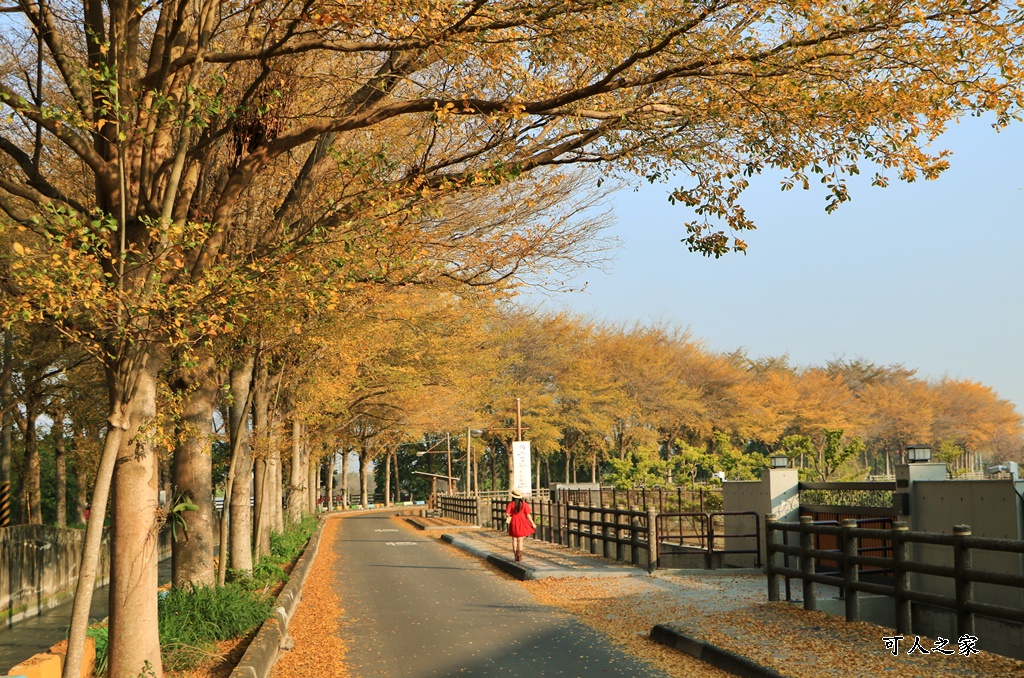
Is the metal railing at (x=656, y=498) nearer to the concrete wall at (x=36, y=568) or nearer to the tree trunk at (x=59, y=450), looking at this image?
the concrete wall at (x=36, y=568)

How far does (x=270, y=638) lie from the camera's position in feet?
35.8

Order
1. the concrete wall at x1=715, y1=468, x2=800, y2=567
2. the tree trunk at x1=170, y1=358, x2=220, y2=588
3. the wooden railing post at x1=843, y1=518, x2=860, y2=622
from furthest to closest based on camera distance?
the concrete wall at x1=715, y1=468, x2=800, y2=567 < the tree trunk at x1=170, y1=358, x2=220, y2=588 < the wooden railing post at x1=843, y1=518, x2=860, y2=622

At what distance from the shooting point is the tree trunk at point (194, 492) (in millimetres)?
12961

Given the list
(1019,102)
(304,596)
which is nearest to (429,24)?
(1019,102)

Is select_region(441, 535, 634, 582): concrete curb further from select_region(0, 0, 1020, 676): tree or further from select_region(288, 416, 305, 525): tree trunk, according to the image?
select_region(288, 416, 305, 525): tree trunk

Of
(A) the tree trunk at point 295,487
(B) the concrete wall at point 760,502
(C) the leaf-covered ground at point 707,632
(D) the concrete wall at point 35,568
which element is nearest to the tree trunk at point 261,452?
(C) the leaf-covered ground at point 707,632

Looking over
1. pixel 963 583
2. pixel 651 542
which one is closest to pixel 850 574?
pixel 963 583

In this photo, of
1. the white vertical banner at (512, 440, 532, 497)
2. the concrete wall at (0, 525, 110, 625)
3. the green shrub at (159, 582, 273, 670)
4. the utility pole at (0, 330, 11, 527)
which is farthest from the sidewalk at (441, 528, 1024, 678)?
the utility pole at (0, 330, 11, 527)

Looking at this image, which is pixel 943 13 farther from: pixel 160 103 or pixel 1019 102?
pixel 160 103

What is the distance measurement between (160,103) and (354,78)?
3.30m

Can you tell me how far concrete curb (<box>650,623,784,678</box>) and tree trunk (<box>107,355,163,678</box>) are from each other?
515 cm

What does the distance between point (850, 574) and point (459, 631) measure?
188 inches

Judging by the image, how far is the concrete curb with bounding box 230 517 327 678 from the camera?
911 cm

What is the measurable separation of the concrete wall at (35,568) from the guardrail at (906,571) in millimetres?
15152
